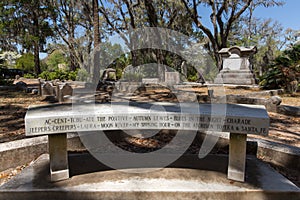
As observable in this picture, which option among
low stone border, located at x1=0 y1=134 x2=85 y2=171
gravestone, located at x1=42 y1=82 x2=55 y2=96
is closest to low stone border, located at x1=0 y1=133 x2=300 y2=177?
low stone border, located at x1=0 y1=134 x2=85 y2=171

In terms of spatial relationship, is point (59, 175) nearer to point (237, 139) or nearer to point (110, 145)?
point (110, 145)

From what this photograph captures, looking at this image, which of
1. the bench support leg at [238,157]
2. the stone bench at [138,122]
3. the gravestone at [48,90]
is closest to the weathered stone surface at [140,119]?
the stone bench at [138,122]

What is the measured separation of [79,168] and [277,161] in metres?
2.74

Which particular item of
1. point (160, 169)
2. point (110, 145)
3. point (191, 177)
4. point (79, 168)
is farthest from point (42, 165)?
point (191, 177)

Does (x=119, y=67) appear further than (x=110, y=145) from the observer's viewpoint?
Yes

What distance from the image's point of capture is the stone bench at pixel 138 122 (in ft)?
7.49

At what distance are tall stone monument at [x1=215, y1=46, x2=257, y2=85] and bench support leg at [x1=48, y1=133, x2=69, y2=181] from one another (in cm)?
1502

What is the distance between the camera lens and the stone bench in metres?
2.28

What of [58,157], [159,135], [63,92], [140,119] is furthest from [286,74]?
[58,157]

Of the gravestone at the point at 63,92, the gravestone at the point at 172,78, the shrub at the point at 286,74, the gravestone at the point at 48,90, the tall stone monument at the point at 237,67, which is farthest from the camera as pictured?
the gravestone at the point at 172,78

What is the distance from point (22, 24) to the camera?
89.0 ft

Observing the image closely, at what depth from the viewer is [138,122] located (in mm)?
2529

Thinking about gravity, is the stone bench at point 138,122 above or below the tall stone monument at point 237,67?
below

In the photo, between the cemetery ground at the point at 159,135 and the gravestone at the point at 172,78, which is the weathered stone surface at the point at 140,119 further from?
the gravestone at the point at 172,78
